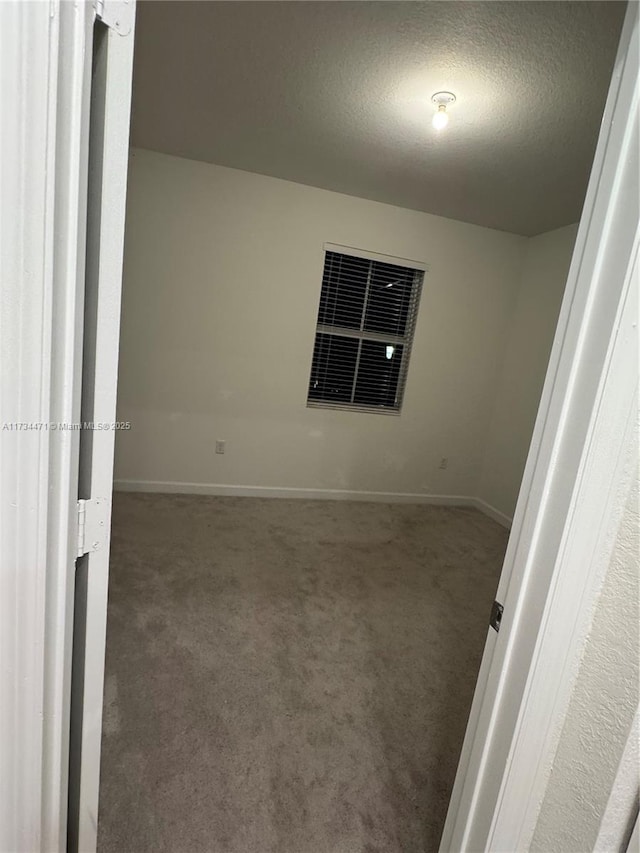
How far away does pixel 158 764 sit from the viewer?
1285mm

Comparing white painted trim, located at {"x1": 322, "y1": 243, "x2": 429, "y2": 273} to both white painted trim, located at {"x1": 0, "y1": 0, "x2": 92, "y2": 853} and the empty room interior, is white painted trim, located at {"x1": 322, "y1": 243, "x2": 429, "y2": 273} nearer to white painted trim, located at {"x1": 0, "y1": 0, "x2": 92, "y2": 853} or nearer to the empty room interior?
the empty room interior

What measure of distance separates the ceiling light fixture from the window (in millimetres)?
1440

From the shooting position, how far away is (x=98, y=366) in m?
0.61

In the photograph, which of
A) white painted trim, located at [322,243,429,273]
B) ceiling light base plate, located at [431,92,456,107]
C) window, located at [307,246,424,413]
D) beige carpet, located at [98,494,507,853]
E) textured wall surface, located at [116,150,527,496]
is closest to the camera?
beige carpet, located at [98,494,507,853]

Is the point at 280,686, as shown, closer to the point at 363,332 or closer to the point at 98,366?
the point at 98,366

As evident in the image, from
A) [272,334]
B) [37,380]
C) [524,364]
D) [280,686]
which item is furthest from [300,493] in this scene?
[37,380]

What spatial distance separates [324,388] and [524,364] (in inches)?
73.0

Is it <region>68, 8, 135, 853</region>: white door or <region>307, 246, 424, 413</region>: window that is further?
<region>307, 246, 424, 413</region>: window

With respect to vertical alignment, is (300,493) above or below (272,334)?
below

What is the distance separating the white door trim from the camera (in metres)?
0.59

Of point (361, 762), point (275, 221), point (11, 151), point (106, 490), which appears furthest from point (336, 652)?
point (275, 221)

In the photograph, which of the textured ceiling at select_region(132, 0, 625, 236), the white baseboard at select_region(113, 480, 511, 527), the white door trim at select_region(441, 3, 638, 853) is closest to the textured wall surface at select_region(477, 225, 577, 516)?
the white baseboard at select_region(113, 480, 511, 527)

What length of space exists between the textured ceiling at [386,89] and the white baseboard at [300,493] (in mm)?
2548

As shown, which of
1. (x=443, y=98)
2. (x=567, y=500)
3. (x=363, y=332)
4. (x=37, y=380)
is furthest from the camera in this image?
(x=363, y=332)
